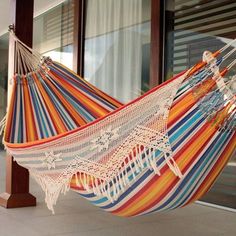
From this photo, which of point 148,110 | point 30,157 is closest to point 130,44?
point 30,157

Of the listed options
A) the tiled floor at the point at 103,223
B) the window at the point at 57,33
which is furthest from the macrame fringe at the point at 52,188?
A: the window at the point at 57,33

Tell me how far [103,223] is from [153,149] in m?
1.05

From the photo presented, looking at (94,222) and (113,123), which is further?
(94,222)

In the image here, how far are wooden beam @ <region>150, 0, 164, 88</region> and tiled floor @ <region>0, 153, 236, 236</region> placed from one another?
43.4 inches

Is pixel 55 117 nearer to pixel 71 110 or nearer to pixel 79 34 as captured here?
pixel 71 110

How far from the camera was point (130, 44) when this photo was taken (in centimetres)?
403

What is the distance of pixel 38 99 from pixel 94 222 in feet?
2.54

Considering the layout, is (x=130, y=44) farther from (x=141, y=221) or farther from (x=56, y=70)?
(x=141, y=221)

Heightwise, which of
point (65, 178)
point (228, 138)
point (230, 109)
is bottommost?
point (65, 178)

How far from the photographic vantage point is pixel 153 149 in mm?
1617

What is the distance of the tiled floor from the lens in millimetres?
2346

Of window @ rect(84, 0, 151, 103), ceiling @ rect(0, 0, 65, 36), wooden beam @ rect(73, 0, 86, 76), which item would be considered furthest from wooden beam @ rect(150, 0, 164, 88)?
ceiling @ rect(0, 0, 65, 36)

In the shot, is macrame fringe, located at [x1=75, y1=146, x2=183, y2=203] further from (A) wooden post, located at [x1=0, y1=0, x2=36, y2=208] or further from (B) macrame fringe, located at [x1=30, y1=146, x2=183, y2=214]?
(A) wooden post, located at [x1=0, y1=0, x2=36, y2=208]

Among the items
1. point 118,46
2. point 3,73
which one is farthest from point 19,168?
point 3,73
